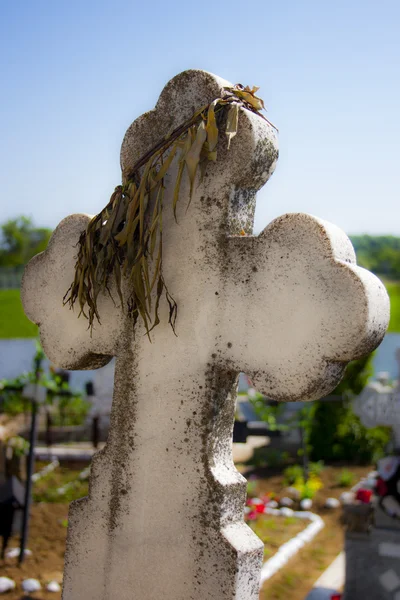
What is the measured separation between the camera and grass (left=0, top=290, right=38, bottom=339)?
28181mm

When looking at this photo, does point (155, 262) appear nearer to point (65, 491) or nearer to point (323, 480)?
point (65, 491)

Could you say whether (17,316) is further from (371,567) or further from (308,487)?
(371,567)

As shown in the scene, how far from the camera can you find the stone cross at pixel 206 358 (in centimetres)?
189

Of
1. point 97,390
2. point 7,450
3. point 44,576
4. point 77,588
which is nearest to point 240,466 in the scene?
point 97,390

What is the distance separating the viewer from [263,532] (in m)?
6.05

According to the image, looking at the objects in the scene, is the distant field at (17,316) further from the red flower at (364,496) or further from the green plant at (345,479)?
the red flower at (364,496)

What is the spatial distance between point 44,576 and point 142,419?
10.5ft

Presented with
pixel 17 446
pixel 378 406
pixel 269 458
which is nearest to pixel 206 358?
pixel 378 406

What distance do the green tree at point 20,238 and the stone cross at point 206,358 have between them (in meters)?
43.1

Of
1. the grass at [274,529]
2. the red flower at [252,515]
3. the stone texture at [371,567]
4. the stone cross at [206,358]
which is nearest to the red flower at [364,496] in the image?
the stone texture at [371,567]

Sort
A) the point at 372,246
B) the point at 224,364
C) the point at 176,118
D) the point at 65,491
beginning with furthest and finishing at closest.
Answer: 1. the point at 372,246
2. the point at 65,491
3. the point at 176,118
4. the point at 224,364

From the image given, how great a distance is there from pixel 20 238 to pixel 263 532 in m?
42.3

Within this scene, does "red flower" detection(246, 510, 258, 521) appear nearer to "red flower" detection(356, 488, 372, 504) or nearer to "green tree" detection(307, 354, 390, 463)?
"red flower" detection(356, 488, 372, 504)

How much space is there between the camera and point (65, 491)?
734 cm
